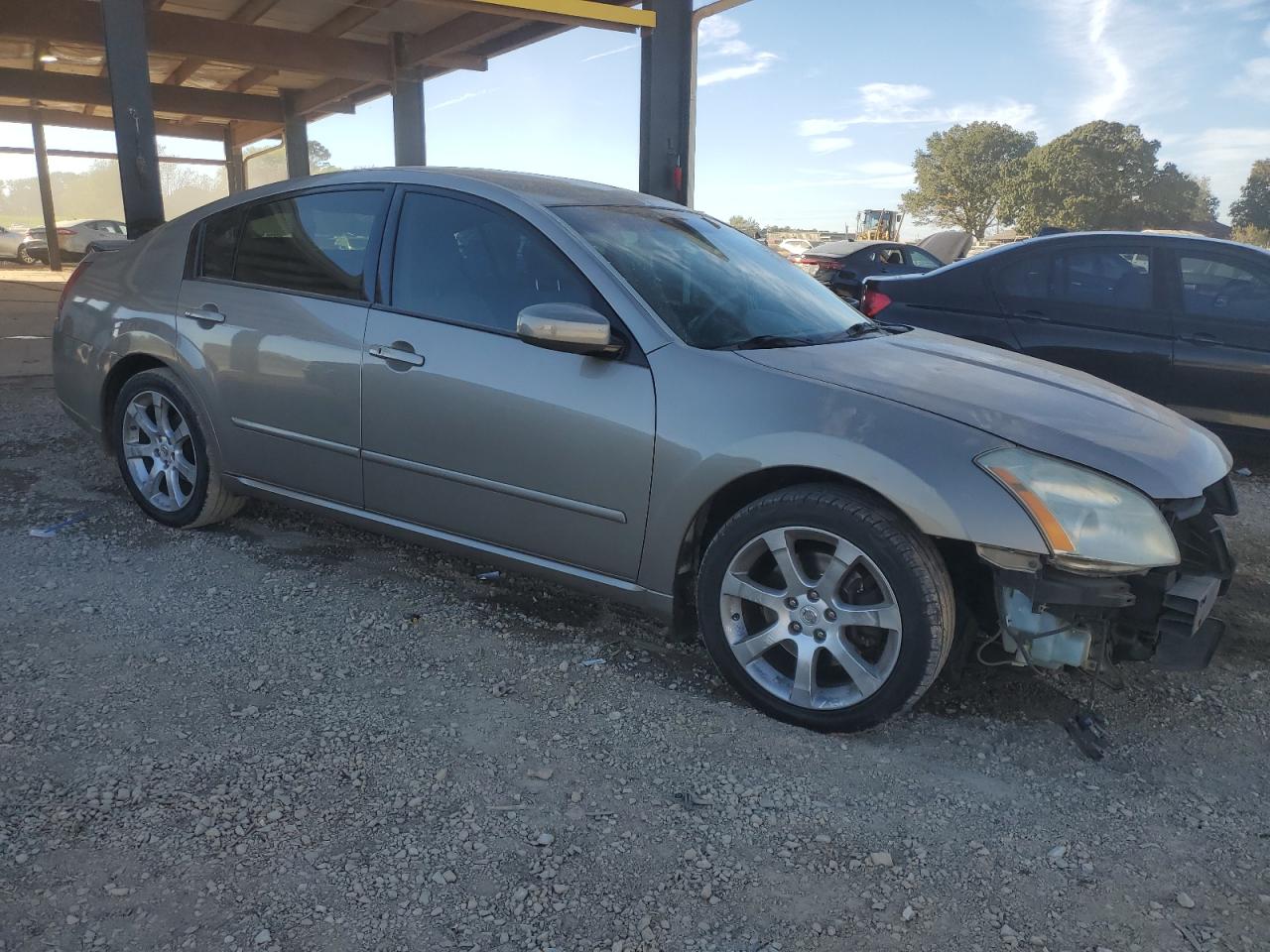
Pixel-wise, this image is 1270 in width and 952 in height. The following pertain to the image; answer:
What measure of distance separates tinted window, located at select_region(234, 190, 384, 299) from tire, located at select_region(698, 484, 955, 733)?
1802 millimetres

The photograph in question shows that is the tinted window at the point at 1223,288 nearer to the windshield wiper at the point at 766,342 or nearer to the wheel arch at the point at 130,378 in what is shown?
the windshield wiper at the point at 766,342

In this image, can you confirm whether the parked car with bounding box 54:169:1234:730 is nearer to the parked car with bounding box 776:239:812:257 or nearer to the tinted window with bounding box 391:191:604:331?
the tinted window with bounding box 391:191:604:331

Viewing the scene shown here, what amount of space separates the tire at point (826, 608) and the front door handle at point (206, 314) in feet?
7.75

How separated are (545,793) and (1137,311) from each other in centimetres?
495

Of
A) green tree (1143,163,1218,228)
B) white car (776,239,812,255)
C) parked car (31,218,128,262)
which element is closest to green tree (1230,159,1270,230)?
green tree (1143,163,1218,228)

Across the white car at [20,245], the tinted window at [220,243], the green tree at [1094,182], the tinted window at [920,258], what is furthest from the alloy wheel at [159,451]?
the green tree at [1094,182]

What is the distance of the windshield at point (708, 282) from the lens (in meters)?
3.10

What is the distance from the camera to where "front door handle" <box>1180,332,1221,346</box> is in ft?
18.0

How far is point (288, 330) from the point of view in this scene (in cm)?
363

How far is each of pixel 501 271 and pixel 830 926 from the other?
2.28 metres

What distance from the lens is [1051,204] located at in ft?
211

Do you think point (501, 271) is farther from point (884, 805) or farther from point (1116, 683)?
point (1116, 683)

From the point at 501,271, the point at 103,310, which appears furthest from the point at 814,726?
the point at 103,310

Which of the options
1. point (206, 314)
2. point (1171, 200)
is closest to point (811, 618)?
point (206, 314)
